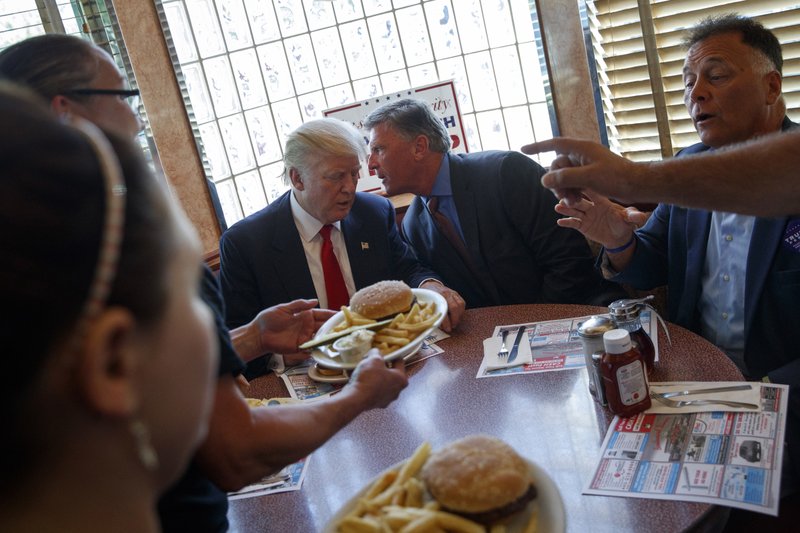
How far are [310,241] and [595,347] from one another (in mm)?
1646

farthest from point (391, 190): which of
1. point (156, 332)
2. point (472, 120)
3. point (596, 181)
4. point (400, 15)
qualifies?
point (156, 332)

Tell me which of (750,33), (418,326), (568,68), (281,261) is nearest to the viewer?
(418,326)

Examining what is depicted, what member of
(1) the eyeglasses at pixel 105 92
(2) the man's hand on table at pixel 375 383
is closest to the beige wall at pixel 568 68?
(1) the eyeglasses at pixel 105 92

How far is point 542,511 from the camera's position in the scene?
1.06 m

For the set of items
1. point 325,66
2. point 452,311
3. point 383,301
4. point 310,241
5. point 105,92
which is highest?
point 325,66

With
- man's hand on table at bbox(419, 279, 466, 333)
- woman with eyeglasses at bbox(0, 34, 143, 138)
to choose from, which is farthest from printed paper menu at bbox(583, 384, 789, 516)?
woman with eyeglasses at bbox(0, 34, 143, 138)

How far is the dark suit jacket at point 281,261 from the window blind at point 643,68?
1382mm

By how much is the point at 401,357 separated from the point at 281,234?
1165 mm

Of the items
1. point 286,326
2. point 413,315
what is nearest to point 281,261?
point 286,326

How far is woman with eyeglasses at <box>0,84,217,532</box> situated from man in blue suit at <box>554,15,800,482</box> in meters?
1.81

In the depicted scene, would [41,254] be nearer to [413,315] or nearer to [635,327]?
[635,327]

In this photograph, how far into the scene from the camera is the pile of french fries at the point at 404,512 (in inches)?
40.1

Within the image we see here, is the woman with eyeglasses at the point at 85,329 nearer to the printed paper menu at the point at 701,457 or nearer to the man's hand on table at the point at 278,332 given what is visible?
the printed paper menu at the point at 701,457

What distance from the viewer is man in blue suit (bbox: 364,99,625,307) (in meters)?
2.80
